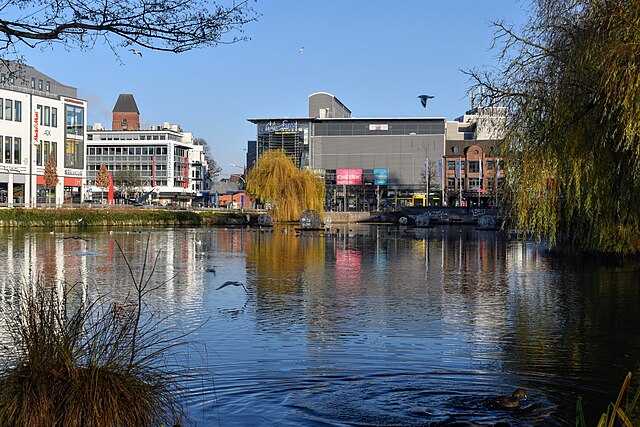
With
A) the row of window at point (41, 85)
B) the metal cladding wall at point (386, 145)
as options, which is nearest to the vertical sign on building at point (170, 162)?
the metal cladding wall at point (386, 145)

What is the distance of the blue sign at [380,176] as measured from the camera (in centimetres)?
14962

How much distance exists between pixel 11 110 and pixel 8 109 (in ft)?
1.22

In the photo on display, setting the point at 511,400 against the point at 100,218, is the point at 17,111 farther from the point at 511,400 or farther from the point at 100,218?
the point at 511,400

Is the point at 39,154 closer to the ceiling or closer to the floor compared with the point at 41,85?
closer to the floor

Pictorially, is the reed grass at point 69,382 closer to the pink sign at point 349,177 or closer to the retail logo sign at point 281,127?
the pink sign at point 349,177

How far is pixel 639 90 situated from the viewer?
43.3ft

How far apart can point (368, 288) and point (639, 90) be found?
10119mm

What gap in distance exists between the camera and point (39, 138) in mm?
85938

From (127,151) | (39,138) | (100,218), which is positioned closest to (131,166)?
(127,151)

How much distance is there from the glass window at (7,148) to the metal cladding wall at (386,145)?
7850 centimetres

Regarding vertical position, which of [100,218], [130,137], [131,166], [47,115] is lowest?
[100,218]

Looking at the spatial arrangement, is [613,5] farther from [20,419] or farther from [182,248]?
[182,248]

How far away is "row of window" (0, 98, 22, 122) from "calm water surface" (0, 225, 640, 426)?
56836 mm

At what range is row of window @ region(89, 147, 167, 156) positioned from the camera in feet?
534
